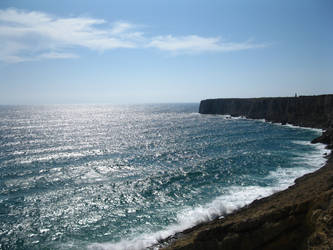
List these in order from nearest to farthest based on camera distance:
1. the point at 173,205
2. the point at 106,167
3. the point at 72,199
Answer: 1. the point at 173,205
2. the point at 72,199
3. the point at 106,167

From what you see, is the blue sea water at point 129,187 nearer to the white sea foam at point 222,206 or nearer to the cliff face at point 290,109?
the white sea foam at point 222,206

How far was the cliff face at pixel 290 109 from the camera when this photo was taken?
3073 inches

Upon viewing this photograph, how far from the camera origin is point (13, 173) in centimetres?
3594

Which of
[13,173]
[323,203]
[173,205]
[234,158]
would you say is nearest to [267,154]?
[234,158]

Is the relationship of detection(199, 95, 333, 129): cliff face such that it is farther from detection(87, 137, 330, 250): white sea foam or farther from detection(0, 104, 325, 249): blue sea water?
detection(87, 137, 330, 250): white sea foam

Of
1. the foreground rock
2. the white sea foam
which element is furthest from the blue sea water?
the foreground rock

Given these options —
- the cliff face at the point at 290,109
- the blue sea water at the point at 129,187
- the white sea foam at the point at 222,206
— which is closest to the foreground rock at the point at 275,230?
the white sea foam at the point at 222,206

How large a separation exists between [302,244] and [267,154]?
3391 centimetres

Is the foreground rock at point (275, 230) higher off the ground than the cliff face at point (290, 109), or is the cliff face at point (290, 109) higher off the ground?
the cliff face at point (290, 109)

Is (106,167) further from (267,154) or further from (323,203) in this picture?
(323,203)

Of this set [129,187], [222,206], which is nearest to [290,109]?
[222,206]

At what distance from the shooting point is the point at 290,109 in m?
94.1

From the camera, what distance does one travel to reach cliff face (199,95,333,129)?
7806cm

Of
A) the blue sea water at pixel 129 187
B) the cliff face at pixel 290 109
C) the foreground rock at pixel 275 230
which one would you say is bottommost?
the blue sea water at pixel 129 187
